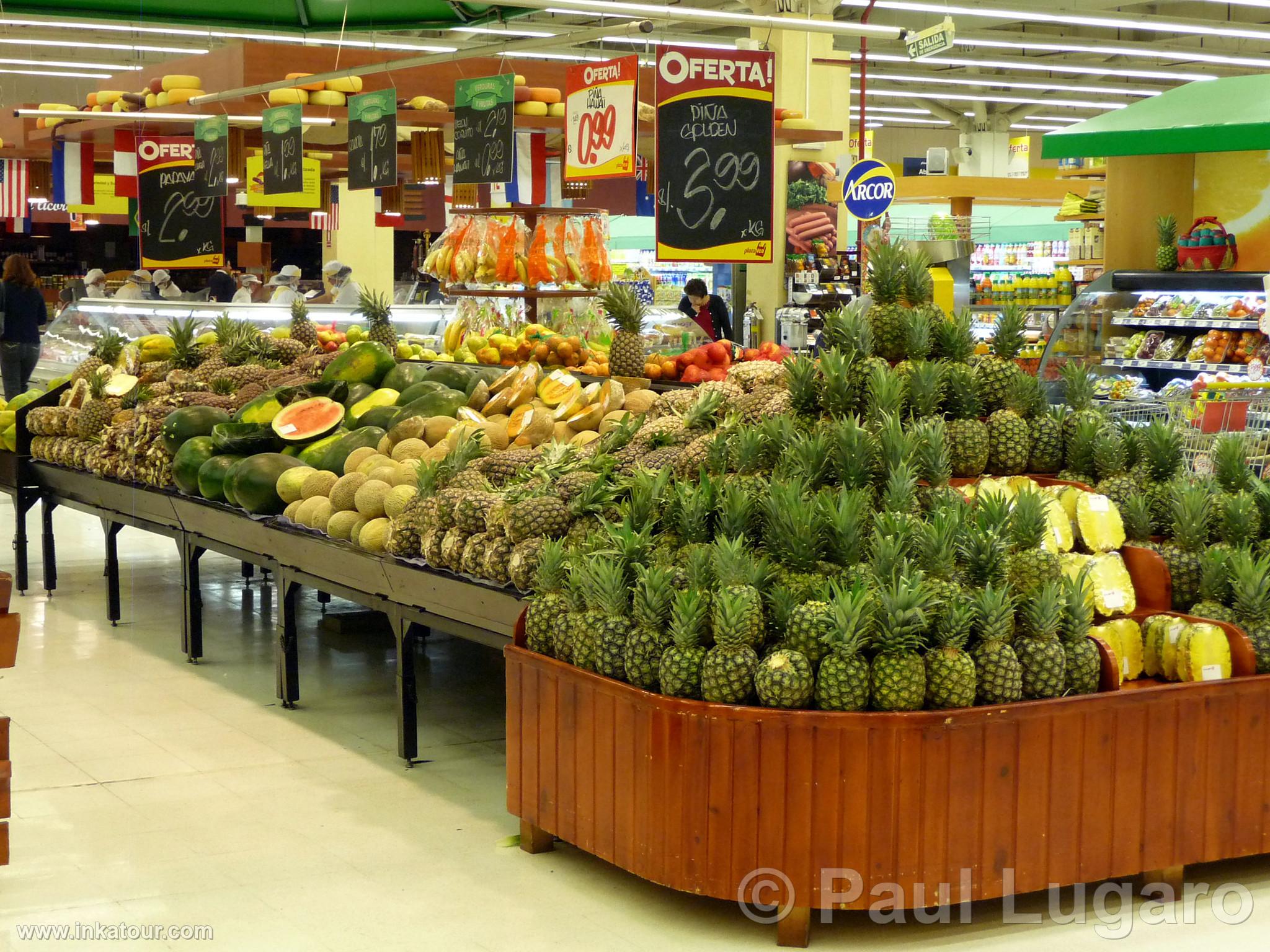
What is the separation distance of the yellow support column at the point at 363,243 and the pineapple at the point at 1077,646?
1686cm

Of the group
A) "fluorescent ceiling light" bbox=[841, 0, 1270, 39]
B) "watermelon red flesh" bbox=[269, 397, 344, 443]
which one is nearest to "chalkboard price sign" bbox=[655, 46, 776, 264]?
"watermelon red flesh" bbox=[269, 397, 344, 443]

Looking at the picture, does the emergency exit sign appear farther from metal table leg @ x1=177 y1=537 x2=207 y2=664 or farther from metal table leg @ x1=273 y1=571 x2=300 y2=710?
metal table leg @ x1=273 y1=571 x2=300 y2=710

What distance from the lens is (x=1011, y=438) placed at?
4.30m

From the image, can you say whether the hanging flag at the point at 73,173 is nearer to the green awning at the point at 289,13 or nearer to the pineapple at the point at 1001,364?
the green awning at the point at 289,13

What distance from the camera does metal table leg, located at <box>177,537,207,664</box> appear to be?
642 centimetres

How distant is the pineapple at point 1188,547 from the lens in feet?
13.5

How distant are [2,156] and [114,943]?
1452 centimetres

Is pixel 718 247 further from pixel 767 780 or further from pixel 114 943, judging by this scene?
pixel 114 943

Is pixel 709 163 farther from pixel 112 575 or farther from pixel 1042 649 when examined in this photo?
pixel 1042 649

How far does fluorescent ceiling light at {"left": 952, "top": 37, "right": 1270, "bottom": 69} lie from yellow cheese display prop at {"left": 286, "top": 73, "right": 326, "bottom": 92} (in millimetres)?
10870

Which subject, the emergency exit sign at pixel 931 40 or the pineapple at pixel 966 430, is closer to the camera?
the pineapple at pixel 966 430

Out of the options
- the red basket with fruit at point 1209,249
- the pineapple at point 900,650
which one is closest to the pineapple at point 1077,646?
the pineapple at point 900,650

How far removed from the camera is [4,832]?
3.62m

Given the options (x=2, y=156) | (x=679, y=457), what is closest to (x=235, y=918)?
(x=679, y=457)
